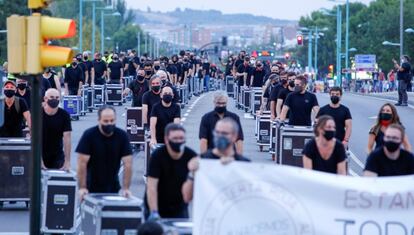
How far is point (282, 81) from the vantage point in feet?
92.9

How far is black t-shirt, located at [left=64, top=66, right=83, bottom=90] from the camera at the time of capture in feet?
138

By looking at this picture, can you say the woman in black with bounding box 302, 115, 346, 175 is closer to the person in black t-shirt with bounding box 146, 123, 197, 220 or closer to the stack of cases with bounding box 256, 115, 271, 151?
the person in black t-shirt with bounding box 146, 123, 197, 220

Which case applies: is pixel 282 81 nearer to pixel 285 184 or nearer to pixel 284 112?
pixel 284 112

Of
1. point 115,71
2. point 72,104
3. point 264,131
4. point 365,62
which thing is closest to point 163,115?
point 264,131

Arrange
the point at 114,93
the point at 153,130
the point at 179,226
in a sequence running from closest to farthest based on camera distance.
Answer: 1. the point at 179,226
2. the point at 153,130
3. the point at 114,93

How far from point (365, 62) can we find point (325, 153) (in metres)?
102

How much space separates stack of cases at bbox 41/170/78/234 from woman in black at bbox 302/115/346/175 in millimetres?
3749

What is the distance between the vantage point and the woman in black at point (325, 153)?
14445 millimetres

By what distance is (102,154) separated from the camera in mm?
14758

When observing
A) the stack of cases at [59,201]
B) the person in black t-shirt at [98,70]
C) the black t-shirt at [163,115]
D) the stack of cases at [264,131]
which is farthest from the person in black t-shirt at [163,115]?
the person in black t-shirt at [98,70]

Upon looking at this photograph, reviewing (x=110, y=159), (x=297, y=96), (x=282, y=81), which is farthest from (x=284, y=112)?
(x=110, y=159)

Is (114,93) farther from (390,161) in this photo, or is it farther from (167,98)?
(390,161)

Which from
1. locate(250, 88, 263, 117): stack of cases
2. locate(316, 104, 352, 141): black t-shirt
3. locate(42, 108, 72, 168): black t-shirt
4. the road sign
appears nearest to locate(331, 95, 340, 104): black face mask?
locate(316, 104, 352, 141): black t-shirt

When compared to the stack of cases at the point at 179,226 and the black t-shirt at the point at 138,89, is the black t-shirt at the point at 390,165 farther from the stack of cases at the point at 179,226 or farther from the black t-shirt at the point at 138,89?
the black t-shirt at the point at 138,89
